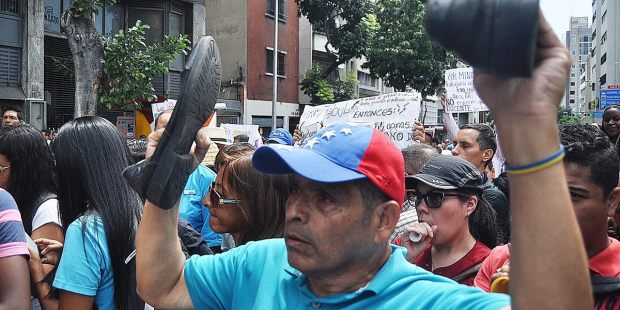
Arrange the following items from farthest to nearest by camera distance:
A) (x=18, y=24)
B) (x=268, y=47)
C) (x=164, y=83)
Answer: (x=268, y=47) → (x=164, y=83) → (x=18, y=24)

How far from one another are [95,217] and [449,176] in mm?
1635

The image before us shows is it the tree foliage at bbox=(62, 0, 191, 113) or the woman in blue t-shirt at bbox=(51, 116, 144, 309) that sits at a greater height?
the tree foliage at bbox=(62, 0, 191, 113)

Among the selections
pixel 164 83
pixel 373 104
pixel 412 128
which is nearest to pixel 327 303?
pixel 412 128

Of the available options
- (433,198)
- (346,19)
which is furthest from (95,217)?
(346,19)

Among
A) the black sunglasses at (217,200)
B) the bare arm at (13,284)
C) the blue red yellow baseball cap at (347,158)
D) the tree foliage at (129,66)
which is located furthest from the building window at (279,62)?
the blue red yellow baseball cap at (347,158)

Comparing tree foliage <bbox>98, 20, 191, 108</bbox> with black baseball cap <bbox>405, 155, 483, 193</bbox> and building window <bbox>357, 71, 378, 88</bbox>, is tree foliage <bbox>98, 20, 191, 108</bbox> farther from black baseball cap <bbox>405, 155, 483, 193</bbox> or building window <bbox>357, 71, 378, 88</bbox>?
building window <bbox>357, 71, 378, 88</bbox>

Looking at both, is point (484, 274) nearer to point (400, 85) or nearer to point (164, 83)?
point (164, 83)

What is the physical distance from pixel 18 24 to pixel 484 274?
51.4 ft

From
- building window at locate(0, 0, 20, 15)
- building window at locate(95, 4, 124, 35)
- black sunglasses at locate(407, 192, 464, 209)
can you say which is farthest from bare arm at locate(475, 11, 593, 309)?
building window at locate(95, 4, 124, 35)

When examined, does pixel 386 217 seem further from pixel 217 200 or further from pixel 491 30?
pixel 217 200

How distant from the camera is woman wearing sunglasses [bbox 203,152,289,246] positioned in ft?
10.1

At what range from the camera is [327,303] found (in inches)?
68.4

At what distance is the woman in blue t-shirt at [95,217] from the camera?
2.64 meters

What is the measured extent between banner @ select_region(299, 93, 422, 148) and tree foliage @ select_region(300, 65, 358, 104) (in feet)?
57.3
